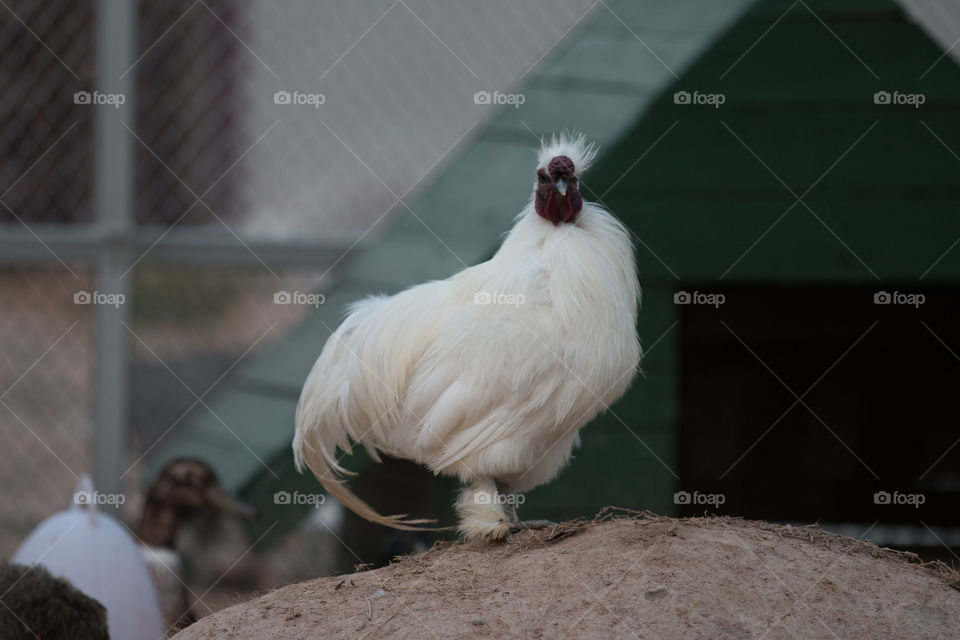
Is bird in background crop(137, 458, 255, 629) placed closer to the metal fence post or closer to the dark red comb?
the metal fence post

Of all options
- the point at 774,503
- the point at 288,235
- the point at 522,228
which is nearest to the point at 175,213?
the point at 288,235

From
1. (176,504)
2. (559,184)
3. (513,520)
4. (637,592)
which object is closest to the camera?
(637,592)

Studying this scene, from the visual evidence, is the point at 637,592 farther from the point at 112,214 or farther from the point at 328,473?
the point at 112,214

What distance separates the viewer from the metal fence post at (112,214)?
589 cm

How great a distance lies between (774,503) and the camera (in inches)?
325

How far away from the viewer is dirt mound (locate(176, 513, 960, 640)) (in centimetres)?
296

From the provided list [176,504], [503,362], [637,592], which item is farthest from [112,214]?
[637,592]

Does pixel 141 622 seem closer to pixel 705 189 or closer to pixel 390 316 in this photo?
pixel 390 316

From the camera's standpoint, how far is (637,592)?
9.98 ft

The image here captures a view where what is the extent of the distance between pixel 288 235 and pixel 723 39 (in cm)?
299

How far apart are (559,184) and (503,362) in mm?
744

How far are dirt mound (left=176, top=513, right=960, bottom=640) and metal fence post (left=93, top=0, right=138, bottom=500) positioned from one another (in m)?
2.87

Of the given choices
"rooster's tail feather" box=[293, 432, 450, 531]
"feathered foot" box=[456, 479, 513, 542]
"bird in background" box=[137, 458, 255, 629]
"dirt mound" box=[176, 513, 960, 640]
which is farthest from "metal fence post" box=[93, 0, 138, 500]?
"feathered foot" box=[456, 479, 513, 542]

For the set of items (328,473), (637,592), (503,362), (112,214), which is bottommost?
(637,592)
